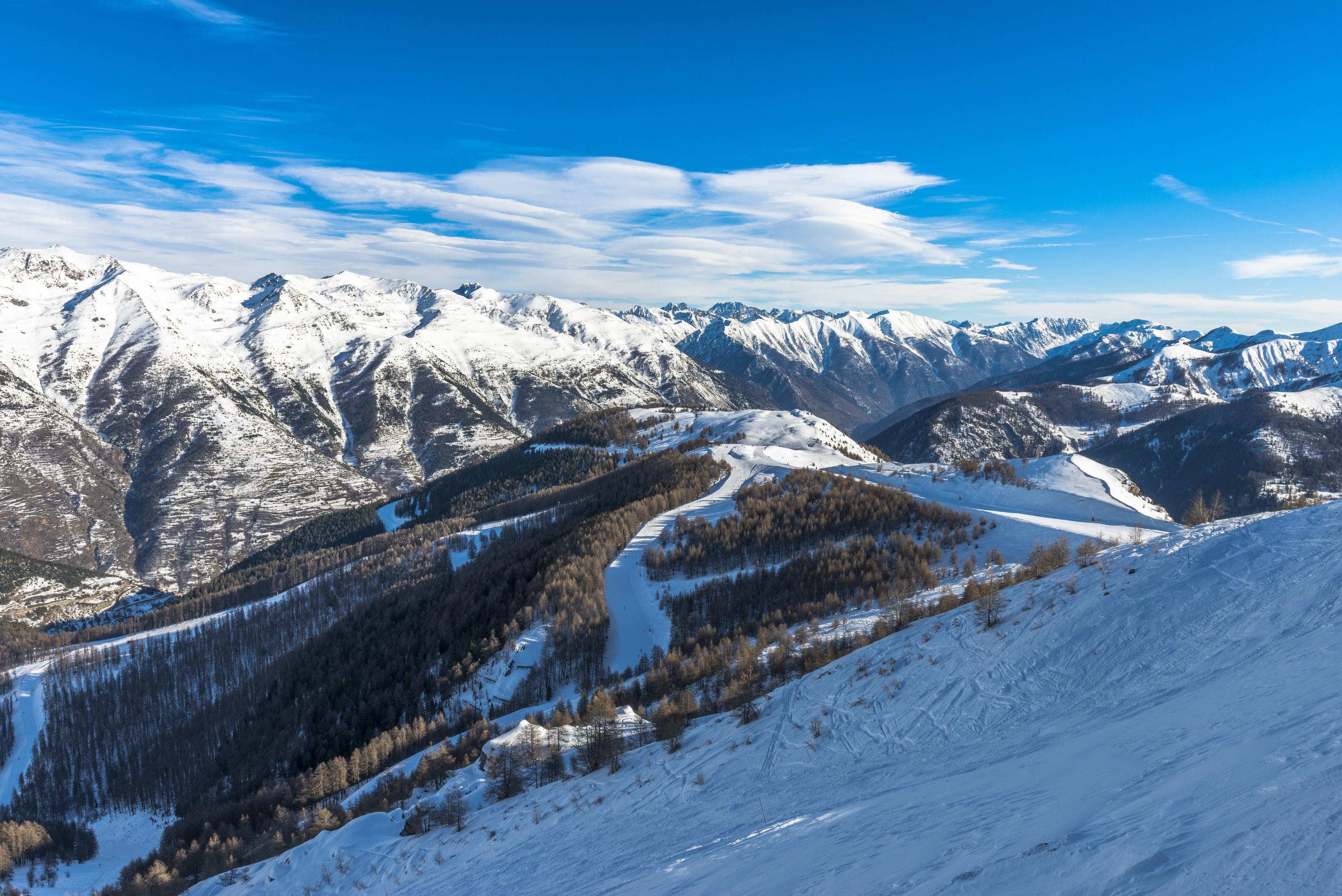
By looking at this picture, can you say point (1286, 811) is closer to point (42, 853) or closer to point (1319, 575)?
point (1319, 575)

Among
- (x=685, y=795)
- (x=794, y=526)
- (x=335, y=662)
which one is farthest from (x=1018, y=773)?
(x=335, y=662)

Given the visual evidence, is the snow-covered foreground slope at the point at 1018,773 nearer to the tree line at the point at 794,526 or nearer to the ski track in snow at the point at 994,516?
the ski track in snow at the point at 994,516

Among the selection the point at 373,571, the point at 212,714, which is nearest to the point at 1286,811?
the point at 212,714

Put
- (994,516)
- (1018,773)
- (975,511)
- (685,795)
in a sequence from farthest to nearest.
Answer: (975,511), (994,516), (685,795), (1018,773)

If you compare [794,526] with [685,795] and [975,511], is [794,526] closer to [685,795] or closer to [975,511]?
[975,511]

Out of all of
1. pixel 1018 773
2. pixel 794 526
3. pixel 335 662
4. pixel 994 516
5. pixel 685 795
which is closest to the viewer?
pixel 1018 773
